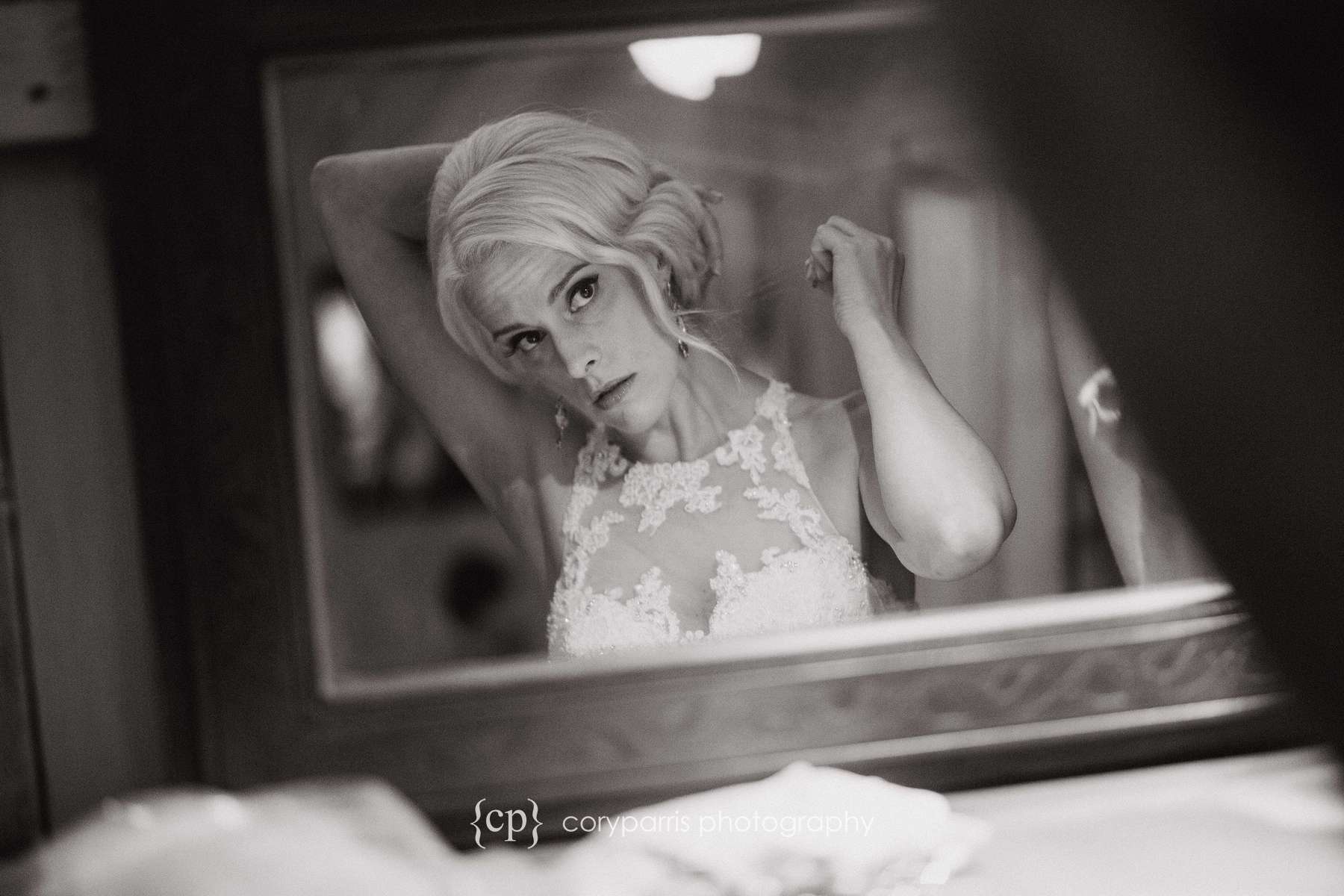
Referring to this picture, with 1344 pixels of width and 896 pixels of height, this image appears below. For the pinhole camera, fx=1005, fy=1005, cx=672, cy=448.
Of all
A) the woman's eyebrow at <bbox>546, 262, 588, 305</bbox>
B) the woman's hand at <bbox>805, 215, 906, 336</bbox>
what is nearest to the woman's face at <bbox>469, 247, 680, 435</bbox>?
the woman's eyebrow at <bbox>546, 262, 588, 305</bbox>

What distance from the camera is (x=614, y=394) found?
2.41 ft

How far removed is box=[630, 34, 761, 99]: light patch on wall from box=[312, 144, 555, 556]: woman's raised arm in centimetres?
16

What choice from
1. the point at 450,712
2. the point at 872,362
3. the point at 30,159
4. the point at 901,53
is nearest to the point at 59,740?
the point at 450,712

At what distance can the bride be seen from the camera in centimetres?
71

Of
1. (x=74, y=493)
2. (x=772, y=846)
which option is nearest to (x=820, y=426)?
(x=772, y=846)

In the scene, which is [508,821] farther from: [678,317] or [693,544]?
[678,317]

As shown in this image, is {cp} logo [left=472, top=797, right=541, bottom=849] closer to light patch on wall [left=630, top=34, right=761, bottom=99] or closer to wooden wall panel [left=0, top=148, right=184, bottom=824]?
wooden wall panel [left=0, top=148, right=184, bottom=824]

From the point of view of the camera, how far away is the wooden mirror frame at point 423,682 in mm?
684

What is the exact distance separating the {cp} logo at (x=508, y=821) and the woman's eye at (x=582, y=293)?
365 millimetres

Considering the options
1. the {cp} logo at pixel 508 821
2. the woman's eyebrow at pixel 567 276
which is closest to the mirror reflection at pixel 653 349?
the woman's eyebrow at pixel 567 276

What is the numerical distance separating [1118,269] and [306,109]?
665 mm

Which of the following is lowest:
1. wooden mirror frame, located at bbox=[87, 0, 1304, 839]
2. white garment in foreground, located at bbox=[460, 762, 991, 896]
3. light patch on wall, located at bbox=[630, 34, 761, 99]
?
white garment in foreground, located at bbox=[460, 762, 991, 896]

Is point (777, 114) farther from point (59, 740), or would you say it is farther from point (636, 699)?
point (59, 740)

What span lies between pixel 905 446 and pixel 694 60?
0.32 metres
